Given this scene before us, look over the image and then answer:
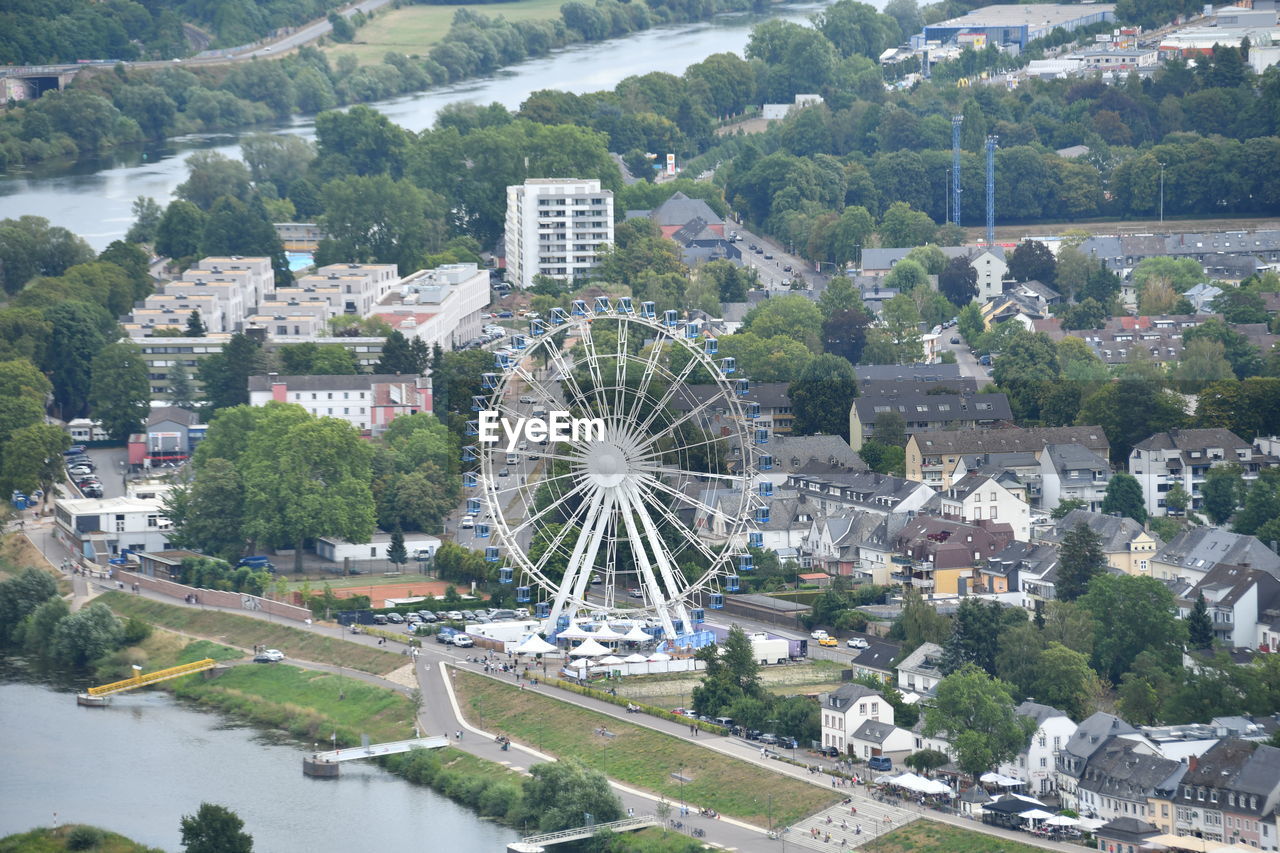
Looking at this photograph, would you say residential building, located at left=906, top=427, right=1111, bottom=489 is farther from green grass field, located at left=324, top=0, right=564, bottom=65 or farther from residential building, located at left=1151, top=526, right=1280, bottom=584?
green grass field, located at left=324, top=0, right=564, bottom=65

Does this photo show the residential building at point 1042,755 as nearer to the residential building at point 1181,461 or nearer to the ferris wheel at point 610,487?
the ferris wheel at point 610,487

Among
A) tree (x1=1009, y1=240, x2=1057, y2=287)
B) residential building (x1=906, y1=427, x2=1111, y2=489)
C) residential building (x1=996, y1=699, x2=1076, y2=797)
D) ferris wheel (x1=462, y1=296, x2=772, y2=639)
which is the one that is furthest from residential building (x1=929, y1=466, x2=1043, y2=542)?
tree (x1=1009, y1=240, x2=1057, y2=287)

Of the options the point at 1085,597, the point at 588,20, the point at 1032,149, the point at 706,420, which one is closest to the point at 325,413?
the point at 706,420

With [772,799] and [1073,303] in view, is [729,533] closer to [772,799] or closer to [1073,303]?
[772,799]

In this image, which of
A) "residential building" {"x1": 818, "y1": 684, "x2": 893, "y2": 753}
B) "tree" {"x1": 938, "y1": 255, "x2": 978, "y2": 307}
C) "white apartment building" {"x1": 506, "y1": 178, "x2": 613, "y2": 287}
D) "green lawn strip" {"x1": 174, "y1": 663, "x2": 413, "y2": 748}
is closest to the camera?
"residential building" {"x1": 818, "y1": 684, "x2": 893, "y2": 753}

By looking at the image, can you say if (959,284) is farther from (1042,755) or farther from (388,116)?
(388,116)

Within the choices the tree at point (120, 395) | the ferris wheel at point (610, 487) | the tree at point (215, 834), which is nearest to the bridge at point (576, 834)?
the tree at point (215, 834)
